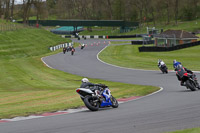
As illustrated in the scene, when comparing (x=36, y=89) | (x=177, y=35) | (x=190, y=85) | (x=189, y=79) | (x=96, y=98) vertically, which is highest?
(x=177, y=35)

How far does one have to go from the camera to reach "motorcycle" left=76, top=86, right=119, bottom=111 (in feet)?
48.2

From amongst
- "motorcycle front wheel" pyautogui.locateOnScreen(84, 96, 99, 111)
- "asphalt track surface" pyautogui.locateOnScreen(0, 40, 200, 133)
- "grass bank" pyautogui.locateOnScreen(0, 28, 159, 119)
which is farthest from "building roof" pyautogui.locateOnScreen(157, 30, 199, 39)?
"motorcycle front wheel" pyautogui.locateOnScreen(84, 96, 99, 111)

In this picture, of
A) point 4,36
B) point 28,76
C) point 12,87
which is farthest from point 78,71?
point 4,36

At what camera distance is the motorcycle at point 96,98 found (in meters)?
14.7

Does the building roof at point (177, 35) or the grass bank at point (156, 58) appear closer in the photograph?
the grass bank at point (156, 58)

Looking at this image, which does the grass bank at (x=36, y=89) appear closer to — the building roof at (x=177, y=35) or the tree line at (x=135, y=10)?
the building roof at (x=177, y=35)

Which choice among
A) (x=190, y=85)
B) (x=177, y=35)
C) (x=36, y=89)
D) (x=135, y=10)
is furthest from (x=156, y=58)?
(x=135, y=10)

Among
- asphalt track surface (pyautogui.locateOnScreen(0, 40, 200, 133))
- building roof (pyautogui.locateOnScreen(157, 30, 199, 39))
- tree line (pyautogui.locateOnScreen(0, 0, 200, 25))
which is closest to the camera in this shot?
asphalt track surface (pyautogui.locateOnScreen(0, 40, 200, 133))

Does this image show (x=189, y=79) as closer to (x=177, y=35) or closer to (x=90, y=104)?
(x=90, y=104)

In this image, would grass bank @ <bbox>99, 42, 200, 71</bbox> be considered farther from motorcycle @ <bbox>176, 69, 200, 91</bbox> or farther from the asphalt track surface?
the asphalt track surface

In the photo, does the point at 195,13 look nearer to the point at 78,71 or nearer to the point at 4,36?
the point at 4,36

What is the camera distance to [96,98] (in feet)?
48.9

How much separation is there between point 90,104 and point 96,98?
1.30ft

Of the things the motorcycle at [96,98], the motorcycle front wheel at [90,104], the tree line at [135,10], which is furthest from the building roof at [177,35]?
the tree line at [135,10]
